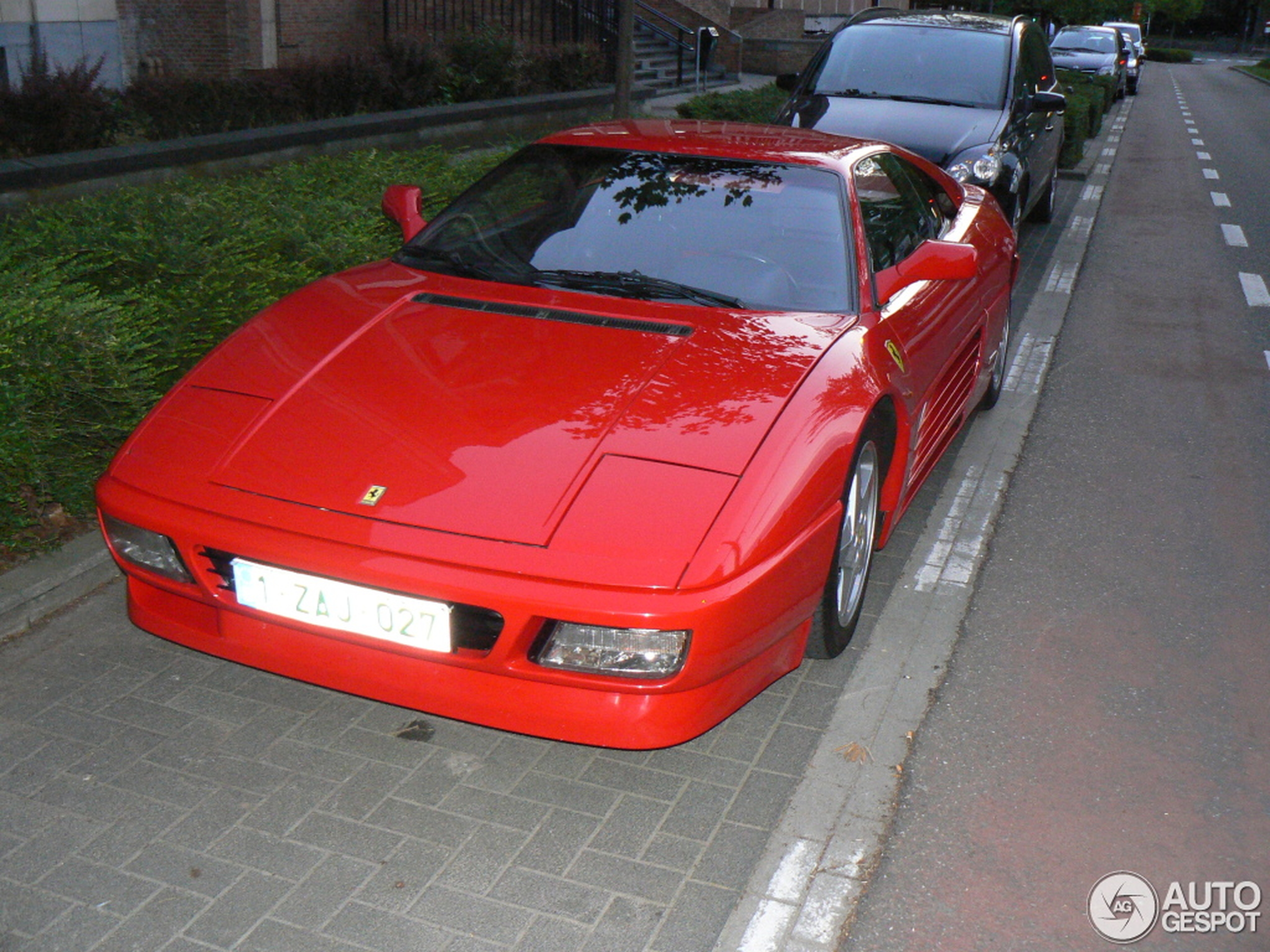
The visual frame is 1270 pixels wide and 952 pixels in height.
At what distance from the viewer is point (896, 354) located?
4.02m

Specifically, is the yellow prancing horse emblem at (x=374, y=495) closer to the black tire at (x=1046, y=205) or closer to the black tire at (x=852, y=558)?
the black tire at (x=852, y=558)

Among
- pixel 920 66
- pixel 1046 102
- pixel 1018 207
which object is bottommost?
pixel 1018 207

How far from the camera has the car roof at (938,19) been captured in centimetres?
1044

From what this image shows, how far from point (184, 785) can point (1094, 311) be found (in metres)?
7.45

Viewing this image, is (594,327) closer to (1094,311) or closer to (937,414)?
(937,414)

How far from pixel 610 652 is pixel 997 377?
423 cm

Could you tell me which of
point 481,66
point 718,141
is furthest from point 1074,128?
point 718,141

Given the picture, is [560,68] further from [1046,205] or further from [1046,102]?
[1046,102]

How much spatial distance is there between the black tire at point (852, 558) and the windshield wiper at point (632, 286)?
2.16 ft

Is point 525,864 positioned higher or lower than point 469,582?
lower

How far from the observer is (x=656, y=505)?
9.83ft

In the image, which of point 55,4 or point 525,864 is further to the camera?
point 55,4

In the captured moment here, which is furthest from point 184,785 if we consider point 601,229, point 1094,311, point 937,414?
point 1094,311

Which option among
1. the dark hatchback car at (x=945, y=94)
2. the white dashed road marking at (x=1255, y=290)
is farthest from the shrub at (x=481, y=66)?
the white dashed road marking at (x=1255, y=290)
